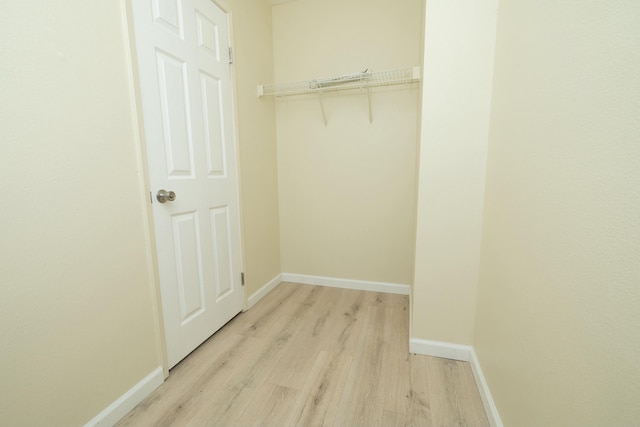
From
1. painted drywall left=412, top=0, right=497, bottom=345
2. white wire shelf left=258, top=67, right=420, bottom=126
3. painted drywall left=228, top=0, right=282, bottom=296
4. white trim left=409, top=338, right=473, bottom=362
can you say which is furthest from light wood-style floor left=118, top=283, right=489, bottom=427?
white wire shelf left=258, top=67, right=420, bottom=126

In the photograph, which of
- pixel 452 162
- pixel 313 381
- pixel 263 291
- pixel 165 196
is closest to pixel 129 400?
pixel 313 381

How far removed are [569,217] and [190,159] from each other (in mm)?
1645

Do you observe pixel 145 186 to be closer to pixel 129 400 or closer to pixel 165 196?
pixel 165 196

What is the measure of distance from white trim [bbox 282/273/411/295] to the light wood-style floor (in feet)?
1.31

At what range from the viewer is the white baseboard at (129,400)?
1.05 meters

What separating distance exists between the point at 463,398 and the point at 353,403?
1.69 feet

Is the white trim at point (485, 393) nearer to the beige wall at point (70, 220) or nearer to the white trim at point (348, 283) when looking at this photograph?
the white trim at point (348, 283)

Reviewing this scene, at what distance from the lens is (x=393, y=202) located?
2219 millimetres

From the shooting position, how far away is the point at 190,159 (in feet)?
4.88

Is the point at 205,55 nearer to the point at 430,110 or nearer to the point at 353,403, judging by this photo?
the point at 430,110

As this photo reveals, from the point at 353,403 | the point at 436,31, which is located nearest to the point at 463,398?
the point at 353,403

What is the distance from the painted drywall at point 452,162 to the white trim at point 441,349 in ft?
0.11

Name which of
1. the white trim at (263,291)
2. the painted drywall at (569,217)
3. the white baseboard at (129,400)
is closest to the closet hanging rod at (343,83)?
the painted drywall at (569,217)

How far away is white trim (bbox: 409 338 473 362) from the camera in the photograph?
56.4 inches
